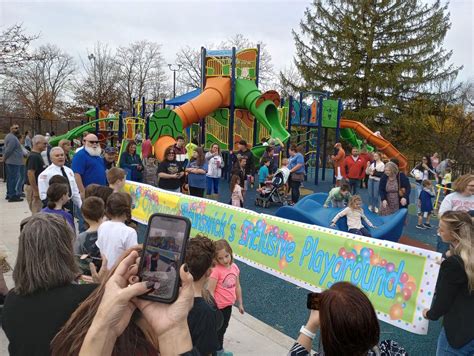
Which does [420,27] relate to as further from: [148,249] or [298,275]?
[148,249]

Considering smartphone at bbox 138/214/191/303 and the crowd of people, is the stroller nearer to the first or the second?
the crowd of people

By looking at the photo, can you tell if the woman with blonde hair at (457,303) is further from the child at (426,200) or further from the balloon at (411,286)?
the child at (426,200)

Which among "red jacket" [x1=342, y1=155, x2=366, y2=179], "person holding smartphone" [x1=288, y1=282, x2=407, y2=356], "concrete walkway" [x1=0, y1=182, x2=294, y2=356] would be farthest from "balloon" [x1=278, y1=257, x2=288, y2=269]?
"red jacket" [x1=342, y1=155, x2=366, y2=179]

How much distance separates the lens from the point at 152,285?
137 centimetres

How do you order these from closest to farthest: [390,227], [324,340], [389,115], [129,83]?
1. [324,340]
2. [390,227]
3. [389,115]
4. [129,83]

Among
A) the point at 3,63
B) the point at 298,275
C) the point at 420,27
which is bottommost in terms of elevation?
the point at 298,275

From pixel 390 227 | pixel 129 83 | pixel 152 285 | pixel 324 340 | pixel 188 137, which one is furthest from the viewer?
pixel 129 83

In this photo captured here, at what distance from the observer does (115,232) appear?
347 cm

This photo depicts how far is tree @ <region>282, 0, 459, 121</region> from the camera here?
32125mm

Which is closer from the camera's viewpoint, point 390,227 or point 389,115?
point 390,227

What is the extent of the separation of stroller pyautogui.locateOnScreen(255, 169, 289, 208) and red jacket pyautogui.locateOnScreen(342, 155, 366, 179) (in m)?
2.29

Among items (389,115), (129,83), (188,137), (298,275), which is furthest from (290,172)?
(129,83)

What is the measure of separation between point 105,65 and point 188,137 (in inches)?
1106

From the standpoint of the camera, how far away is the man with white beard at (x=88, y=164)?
6.15 metres
